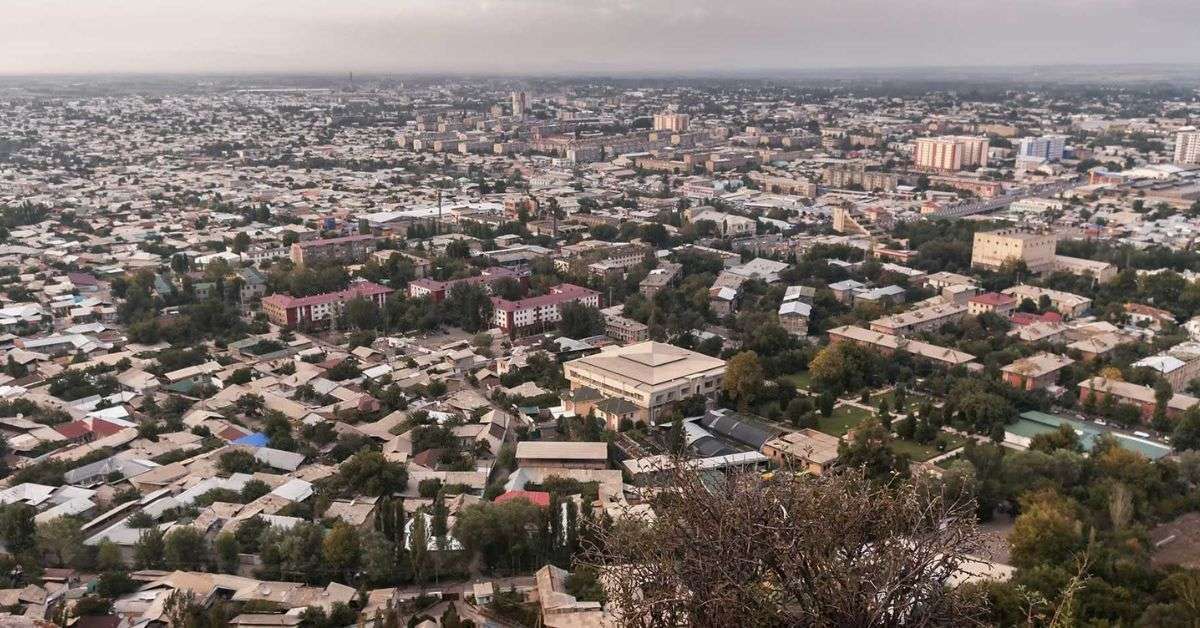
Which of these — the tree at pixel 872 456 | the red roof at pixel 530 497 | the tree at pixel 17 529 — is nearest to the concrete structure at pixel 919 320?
the tree at pixel 872 456

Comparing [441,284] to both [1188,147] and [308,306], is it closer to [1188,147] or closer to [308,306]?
[308,306]

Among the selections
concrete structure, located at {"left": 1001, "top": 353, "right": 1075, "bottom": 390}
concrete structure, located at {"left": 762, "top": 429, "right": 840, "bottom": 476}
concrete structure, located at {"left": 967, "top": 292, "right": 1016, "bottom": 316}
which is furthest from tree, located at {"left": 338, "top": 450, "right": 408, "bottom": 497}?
concrete structure, located at {"left": 967, "top": 292, "right": 1016, "bottom": 316}

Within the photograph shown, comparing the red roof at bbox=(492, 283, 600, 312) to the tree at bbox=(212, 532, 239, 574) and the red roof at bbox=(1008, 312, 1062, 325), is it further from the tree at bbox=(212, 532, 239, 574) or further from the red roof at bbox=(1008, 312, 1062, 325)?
the tree at bbox=(212, 532, 239, 574)

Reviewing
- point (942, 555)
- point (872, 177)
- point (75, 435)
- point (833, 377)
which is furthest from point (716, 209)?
point (942, 555)

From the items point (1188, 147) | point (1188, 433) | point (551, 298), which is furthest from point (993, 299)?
point (1188, 147)

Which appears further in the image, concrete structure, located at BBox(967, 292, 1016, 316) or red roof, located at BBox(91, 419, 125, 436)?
concrete structure, located at BBox(967, 292, 1016, 316)

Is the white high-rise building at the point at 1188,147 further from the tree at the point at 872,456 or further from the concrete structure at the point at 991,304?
the tree at the point at 872,456

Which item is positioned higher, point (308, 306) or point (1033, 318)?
point (308, 306)
